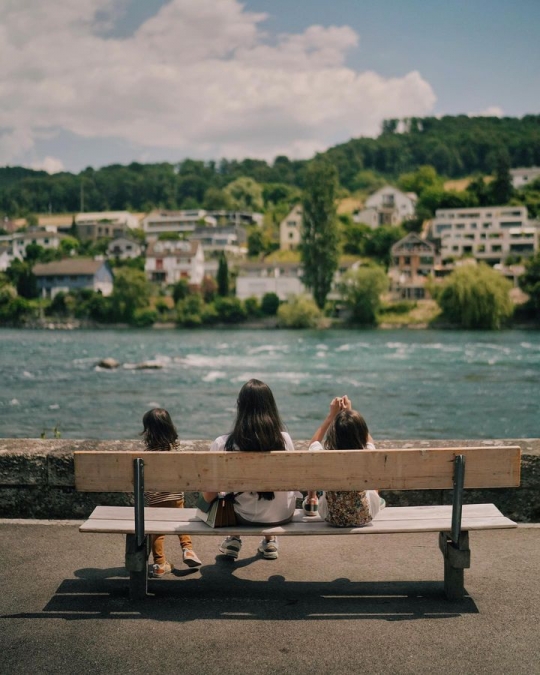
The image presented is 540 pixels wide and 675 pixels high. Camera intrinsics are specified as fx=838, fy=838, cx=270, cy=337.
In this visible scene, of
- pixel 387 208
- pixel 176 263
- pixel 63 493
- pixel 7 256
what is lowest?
pixel 63 493

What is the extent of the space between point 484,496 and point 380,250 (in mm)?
120250

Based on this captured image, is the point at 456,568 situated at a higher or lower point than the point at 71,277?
higher

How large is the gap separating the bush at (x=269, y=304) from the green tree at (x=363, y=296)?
11623 mm

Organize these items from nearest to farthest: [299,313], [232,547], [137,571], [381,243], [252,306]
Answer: [137,571]
[232,547]
[299,313]
[252,306]
[381,243]

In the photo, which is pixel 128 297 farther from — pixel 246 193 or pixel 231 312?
pixel 246 193

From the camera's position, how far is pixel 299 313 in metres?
83.2

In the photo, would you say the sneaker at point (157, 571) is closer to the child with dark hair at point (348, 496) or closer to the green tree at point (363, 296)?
the child with dark hair at point (348, 496)

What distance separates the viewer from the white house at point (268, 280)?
107312mm

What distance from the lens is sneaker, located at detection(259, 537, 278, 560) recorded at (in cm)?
464

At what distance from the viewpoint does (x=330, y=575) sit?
4395 millimetres

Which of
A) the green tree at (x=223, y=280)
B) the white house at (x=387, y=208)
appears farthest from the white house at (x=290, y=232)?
the green tree at (x=223, y=280)

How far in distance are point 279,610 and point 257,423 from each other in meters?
0.89

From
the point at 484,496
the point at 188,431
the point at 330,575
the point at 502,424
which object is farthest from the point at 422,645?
the point at 502,424

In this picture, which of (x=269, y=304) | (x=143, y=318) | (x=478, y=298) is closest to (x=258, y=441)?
(x=478, y=298)
